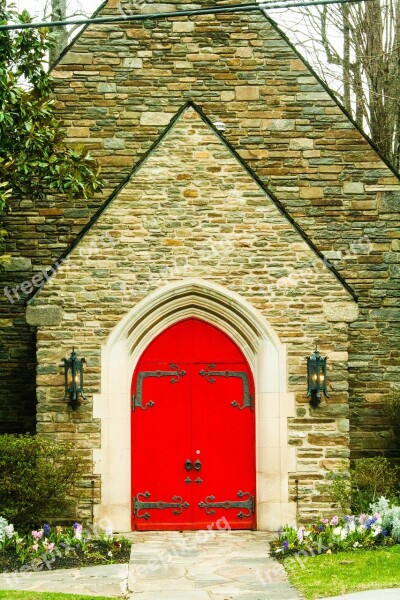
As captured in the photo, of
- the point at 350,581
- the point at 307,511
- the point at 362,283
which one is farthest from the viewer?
the point at 362,283

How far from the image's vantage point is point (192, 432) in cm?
1331

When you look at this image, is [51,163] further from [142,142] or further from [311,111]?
[311,111]

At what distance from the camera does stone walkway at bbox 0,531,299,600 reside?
31.0 ft

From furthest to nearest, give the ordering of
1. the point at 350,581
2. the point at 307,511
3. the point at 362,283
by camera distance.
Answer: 1. the point at 362,283
2. the point at 307,511
3. the point at 350,581

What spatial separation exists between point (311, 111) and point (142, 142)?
8.91 ft

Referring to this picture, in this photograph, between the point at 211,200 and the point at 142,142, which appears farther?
the point at 142,142

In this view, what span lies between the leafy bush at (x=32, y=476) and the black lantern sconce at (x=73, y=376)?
2.32 ft

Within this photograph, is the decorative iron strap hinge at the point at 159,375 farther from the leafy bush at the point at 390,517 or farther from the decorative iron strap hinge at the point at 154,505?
the leafy bush at the point at 390,517

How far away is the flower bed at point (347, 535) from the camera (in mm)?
11297

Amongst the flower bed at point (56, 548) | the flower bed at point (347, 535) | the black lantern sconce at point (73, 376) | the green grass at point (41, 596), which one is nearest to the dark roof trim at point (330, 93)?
the flower bed at point (347, 535)

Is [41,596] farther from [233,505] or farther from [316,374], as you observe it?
[316,374]

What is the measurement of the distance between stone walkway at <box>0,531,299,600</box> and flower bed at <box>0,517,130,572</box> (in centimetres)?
25

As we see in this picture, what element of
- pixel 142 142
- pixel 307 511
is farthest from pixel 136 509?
pixel 142 142

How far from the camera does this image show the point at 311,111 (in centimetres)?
1525
